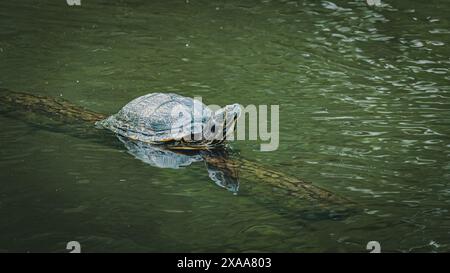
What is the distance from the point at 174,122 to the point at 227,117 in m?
0.52

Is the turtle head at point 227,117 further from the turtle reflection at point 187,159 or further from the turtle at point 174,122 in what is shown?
the turtle reflection at point 187,159

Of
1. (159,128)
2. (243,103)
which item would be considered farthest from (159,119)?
(243,103)

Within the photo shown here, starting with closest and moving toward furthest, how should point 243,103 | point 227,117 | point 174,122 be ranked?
point 227,117 < point 174,122 < point 243,103

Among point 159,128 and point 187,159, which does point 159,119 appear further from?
point 187,159

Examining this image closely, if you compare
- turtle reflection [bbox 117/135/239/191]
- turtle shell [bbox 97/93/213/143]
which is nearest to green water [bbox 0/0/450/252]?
turtle reflection [bbox 117/135/239/191]

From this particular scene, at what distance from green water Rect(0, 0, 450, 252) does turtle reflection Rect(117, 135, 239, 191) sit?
0.33 ft

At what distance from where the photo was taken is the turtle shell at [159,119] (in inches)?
249

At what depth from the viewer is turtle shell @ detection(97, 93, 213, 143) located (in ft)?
20.7

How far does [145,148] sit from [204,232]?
1.70 metres

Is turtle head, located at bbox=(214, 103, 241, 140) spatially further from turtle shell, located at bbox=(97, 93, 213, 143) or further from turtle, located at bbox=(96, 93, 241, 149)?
turtle shell, located at bbox=(97, 93, 213, 143)

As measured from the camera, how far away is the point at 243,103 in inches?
301

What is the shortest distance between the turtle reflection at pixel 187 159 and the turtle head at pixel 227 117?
0.23 metres
